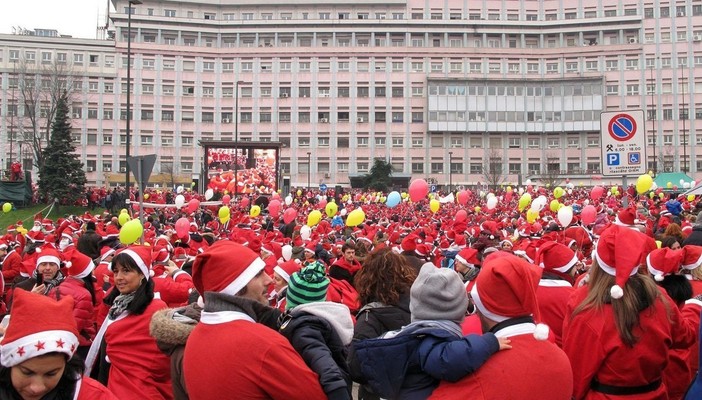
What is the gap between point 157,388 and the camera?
414 centimetres

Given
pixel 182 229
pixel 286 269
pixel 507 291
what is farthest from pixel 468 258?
pixel 182 229

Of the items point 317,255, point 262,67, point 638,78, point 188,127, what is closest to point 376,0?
point 262,67

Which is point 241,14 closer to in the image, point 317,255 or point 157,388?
point 317,255

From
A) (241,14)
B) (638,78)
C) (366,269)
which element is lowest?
(366,269)

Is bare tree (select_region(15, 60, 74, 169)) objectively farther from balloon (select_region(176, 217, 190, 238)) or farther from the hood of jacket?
the hood of jacket

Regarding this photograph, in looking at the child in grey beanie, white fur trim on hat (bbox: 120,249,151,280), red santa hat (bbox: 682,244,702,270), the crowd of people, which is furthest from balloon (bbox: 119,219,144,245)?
red santa hat (bbox: 682,244,702,270)

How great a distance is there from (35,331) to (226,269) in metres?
0.90

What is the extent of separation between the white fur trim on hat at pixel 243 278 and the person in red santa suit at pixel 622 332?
1.94 m

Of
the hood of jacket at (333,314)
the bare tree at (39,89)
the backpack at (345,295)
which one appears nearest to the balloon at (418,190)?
the backpack at (345,295)

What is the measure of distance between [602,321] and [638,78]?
81792 millimetres

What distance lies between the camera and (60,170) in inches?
1453

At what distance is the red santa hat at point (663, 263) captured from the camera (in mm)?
4660

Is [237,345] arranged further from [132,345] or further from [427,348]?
[132,345]

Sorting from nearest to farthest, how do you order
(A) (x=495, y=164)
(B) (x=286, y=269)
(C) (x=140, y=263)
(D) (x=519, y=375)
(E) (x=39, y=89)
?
1. (D) (x=519, y=375)
2. (C) (x=140, y=263)
3. (B) (x=286, y=269)
4. (E) (x=39, y=89)
5. (A) (x=495, y=164)
